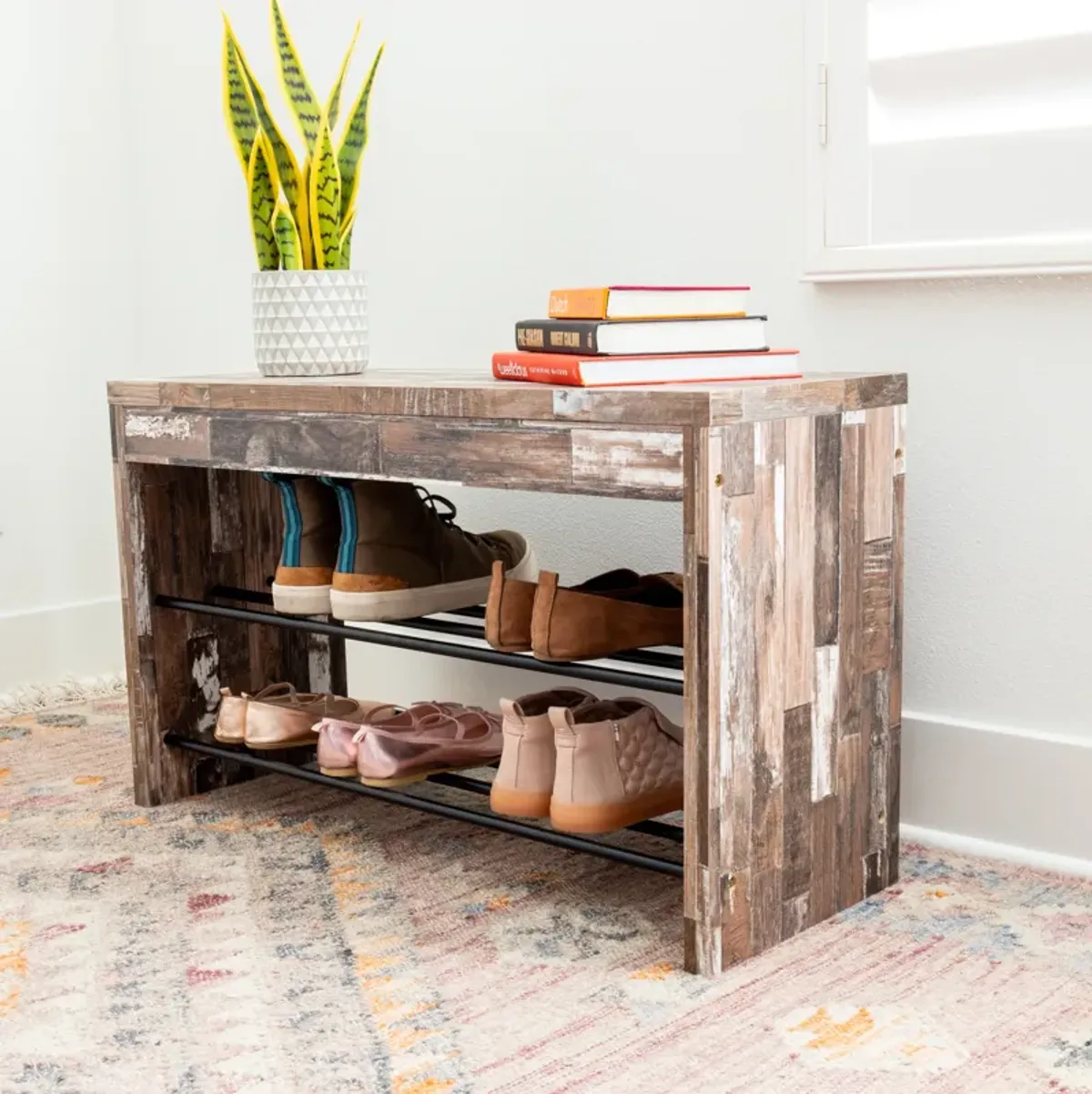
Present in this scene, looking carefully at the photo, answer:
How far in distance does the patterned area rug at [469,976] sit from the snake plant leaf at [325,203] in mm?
771

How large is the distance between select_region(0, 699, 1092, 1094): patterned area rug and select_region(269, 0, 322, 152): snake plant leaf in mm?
948

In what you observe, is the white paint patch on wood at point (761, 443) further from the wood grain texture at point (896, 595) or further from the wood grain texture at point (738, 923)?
the wood grain texture at point (738, 923)

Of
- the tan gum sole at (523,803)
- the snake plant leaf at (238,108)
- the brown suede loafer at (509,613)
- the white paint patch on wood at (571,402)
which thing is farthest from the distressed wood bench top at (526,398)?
the tan gum sole at (523,803)

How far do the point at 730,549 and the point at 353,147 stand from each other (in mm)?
876

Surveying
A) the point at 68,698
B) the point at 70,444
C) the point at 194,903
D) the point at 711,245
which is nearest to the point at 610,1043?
the point at 194,903

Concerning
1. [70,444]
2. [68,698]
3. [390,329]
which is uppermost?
[390,329]

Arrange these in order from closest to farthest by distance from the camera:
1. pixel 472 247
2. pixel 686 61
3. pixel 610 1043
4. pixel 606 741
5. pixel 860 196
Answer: pixel 610 1043, pixel 606 741, pixel 860 196, pixel 686 61, pixel 472 247

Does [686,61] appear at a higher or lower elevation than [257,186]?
higher

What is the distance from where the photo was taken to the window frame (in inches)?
68.3

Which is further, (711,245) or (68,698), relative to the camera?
(68,698)

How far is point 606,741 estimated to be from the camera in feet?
5.41

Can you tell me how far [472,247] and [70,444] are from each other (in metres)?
0.99

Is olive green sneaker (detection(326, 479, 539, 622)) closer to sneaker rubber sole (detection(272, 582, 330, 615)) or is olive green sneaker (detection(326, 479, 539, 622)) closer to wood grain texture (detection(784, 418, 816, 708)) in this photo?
sneaker rubber sole (detection(272, 582, 330, 615))

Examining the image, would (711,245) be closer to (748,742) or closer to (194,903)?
(748,742)
